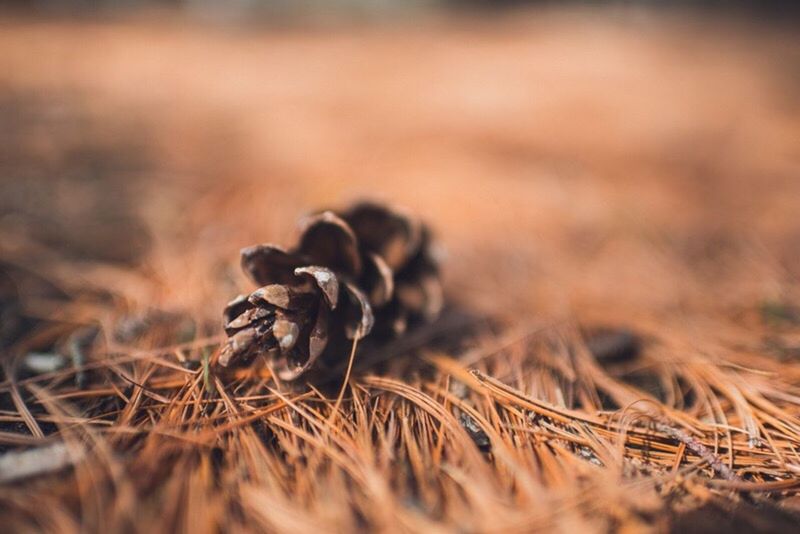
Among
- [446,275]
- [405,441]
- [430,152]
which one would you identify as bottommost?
[405,441]

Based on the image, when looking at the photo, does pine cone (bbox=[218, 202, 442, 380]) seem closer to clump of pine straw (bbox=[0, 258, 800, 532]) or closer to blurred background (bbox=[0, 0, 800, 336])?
clump of pine straw (bbox=[0, 258, 800, 532])

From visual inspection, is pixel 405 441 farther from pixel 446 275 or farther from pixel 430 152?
pixel 430 152

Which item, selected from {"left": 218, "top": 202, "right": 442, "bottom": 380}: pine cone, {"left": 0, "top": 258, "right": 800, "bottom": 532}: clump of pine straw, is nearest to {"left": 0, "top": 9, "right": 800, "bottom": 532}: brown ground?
{"left": 0, "top": 258, "right": 800, "bottom": 532}: clump of pine straw

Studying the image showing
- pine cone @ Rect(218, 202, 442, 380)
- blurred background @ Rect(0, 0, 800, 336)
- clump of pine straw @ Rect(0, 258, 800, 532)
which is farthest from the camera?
blurred background @ Rect(0, 0, 800, 336)

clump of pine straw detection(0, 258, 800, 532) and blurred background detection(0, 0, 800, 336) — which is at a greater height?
blurred background detection(0, 0, 800, 336)

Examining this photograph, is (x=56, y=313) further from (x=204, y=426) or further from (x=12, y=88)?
(x=12, y=88)

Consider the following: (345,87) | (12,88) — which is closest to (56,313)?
(12,88)

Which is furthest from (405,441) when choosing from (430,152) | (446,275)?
(430,152)
